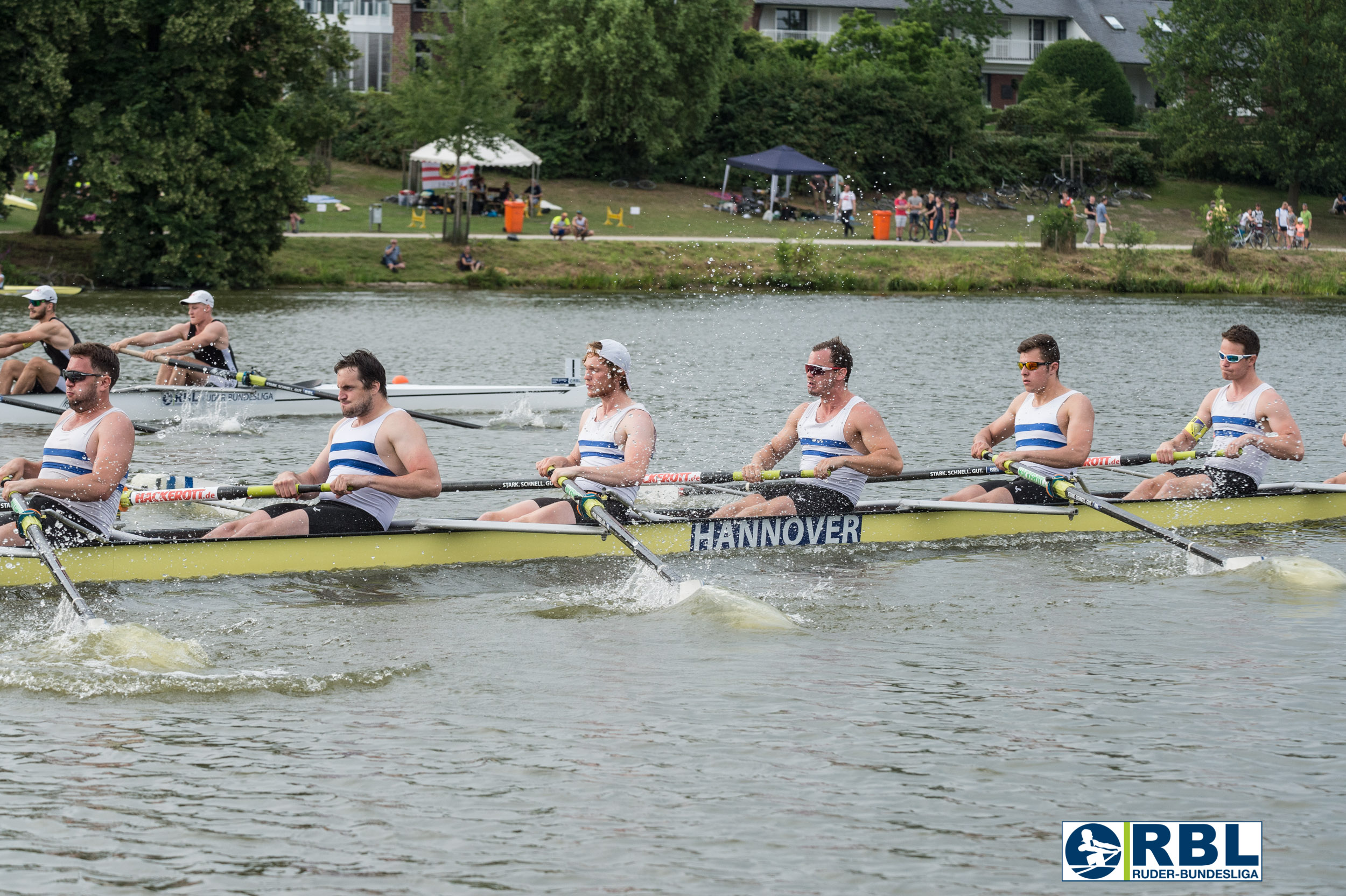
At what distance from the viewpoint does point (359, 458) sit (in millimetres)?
9938

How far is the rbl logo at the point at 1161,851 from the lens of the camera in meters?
6.18

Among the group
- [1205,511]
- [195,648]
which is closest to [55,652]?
[195,648]

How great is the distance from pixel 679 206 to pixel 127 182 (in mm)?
21499

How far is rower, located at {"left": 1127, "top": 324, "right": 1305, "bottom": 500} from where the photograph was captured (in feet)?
39.8

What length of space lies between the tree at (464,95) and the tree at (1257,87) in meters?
31.3

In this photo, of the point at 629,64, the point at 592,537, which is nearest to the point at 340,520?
the point at 592,537

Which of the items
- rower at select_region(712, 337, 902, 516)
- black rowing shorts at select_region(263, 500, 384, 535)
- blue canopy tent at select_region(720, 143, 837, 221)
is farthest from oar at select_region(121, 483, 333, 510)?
blue canopy tent at select_region(720, 143, 837, 221)

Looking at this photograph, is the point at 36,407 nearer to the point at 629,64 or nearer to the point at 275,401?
the point at 275,401

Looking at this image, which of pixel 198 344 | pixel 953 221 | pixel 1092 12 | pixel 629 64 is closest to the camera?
pixel 198 344

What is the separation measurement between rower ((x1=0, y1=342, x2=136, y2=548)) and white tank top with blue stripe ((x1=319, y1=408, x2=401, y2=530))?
1299mm

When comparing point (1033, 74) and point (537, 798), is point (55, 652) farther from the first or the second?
point (1033, 74)

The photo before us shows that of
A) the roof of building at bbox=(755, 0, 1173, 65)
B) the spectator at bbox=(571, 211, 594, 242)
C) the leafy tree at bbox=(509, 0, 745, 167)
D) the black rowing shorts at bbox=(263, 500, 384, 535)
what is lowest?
the black rowing shorts at bbox=(263, 500, 384, 535)

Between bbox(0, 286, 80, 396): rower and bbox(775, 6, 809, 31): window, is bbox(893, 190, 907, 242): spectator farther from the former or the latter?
bbox(775, 6, 809, 31): window

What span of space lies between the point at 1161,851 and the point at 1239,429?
6901mm
